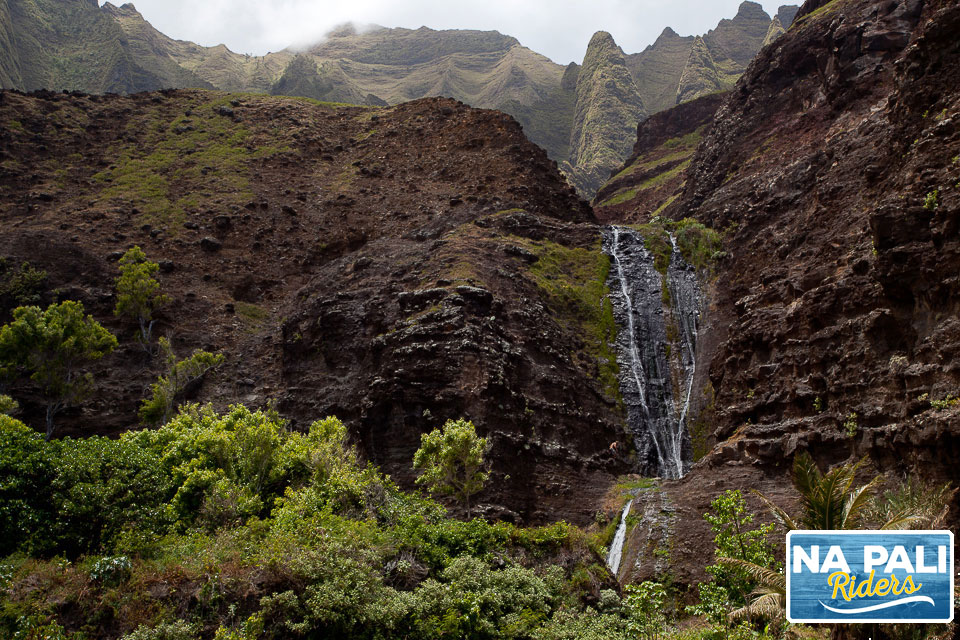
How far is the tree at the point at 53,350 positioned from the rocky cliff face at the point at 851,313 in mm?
40576

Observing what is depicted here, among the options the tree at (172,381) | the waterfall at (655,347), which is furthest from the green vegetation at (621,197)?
the tree at (172,381)

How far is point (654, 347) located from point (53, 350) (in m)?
45.0

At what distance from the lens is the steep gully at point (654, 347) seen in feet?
158

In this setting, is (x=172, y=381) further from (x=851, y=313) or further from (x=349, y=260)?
(x=851, y=313)

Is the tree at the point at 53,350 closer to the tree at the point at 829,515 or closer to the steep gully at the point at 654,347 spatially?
the steep gully at the point at 654,347

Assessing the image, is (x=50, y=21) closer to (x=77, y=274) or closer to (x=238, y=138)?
(x=238, y=138)

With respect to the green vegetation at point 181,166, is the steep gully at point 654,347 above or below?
below

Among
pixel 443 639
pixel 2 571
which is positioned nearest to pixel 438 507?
pixel 443 639

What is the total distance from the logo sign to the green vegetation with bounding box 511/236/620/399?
37092 mm

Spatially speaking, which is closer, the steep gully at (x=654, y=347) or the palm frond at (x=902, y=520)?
the palm frond at (x=902, y=520)

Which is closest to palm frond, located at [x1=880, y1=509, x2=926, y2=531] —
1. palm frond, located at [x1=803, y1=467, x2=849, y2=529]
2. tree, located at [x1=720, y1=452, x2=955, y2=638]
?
tree, located at [x1=720, y1=452, x2=955, y2=638]

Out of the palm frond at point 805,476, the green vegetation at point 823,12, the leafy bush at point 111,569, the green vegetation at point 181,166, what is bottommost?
the leafy bush at point 111,569

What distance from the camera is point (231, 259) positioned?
72.5 meters

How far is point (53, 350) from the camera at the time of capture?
49.9 metres
